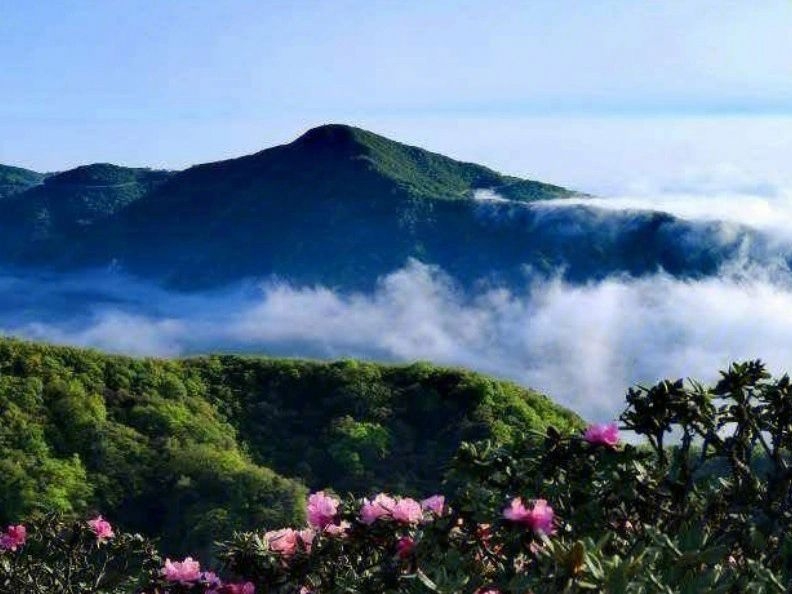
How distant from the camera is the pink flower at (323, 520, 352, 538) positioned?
22.9 ft

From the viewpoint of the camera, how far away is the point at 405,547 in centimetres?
634

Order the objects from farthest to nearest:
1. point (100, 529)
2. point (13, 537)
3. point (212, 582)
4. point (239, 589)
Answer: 1. point (100, 529)
2. point (13, 537)
3. point (212, 582)
4. point (239, 589)

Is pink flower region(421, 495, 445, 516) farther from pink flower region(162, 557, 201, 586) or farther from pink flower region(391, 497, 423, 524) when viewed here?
pink flower region(162, 557, 201, 586)

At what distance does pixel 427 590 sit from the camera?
17.8 ft

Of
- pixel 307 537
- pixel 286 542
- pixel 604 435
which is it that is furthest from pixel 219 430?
pixel 604 435

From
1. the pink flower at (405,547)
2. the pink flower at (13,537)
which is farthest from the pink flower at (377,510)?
the pink flower at (13,537)

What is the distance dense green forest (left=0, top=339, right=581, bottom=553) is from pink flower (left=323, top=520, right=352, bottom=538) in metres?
23.3

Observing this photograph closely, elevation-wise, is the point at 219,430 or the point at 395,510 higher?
the point at 395,510

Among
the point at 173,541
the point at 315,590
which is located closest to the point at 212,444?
the point at 173,541

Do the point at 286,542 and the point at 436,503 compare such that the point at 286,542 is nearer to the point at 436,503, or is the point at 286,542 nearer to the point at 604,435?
the point at 436,503

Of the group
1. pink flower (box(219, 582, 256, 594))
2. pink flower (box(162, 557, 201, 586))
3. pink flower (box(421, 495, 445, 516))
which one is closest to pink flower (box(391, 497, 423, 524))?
pink flower (box(421, 495, 445, 516))

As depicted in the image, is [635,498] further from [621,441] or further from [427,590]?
[427,590]

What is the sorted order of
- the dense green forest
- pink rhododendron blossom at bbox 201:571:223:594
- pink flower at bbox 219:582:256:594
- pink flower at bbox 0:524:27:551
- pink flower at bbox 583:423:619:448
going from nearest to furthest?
pink flower at bbox 583:423:619:448 < pink flower at bbox 219:582:256:594 < pink rhododendron blossom at bbox 201:571:223:594 < pink flower at bbox 0:524:27:551 < the dense green forest

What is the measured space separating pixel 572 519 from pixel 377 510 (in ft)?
4.12
